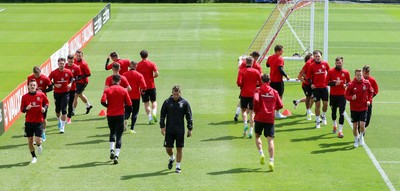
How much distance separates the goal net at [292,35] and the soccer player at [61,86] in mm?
10159

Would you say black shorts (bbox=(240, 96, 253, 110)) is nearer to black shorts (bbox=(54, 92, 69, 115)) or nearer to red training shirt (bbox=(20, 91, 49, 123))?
black shorts (bbox=(54, 92, 69, 115))

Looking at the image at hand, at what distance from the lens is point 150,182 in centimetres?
1841

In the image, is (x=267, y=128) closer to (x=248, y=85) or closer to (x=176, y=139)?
(x=176, y=139)

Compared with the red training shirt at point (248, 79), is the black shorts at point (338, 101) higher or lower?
lower

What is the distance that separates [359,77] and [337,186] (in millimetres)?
4012

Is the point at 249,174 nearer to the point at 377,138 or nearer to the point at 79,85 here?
the point at 377,138

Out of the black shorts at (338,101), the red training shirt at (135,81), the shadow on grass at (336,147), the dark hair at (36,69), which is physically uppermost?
the dark hair at (36,69)

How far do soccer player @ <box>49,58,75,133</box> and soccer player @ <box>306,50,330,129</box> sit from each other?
687cm

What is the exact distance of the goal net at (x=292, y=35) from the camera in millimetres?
31578

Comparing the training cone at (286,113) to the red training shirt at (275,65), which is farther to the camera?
the training cone at (286,113)

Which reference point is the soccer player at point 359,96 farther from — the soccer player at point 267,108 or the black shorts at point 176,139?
the black shorts at point 176,139

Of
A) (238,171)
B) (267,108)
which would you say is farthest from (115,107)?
(267,108)

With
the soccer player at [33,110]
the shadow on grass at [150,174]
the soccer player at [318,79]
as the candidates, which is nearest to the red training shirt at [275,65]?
the soccer player at [318,79]

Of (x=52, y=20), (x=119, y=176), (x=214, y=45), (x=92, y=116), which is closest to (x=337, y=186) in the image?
(x=119, y=176)
